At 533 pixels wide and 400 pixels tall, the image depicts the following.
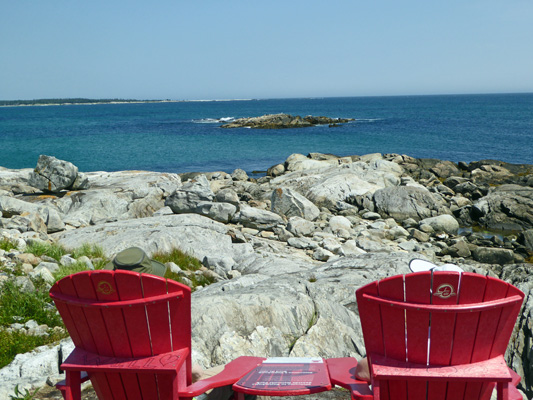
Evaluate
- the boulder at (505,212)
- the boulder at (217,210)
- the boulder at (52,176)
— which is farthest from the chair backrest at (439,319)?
the boulder at (505,212)

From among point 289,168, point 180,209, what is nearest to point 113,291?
point 180,209

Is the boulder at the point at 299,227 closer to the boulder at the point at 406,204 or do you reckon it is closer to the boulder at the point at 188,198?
the boulder at the point at 188,198

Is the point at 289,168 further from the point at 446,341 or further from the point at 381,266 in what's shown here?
the point at 446,341

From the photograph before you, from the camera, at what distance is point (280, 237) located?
11.0 metres

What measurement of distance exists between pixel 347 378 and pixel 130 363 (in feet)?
4.08

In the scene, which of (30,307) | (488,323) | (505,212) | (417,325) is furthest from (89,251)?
(505,212)

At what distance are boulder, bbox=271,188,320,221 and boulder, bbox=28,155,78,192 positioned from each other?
6093 mm

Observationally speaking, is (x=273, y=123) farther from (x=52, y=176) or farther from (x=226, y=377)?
(x=226, y=377)

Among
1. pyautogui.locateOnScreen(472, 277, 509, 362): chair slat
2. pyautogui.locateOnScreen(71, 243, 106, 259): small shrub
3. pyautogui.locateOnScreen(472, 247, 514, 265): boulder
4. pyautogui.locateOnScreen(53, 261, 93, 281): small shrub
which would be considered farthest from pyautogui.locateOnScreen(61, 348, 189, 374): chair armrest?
pyautogui.locateOnScreen(472, 247, 514, 265): boulder

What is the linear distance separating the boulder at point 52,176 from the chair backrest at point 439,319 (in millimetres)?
13243

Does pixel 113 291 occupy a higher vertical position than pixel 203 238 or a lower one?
higher

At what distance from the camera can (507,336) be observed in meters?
2.49

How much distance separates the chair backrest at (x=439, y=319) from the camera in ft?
7.72

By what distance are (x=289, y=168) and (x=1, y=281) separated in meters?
19.5
